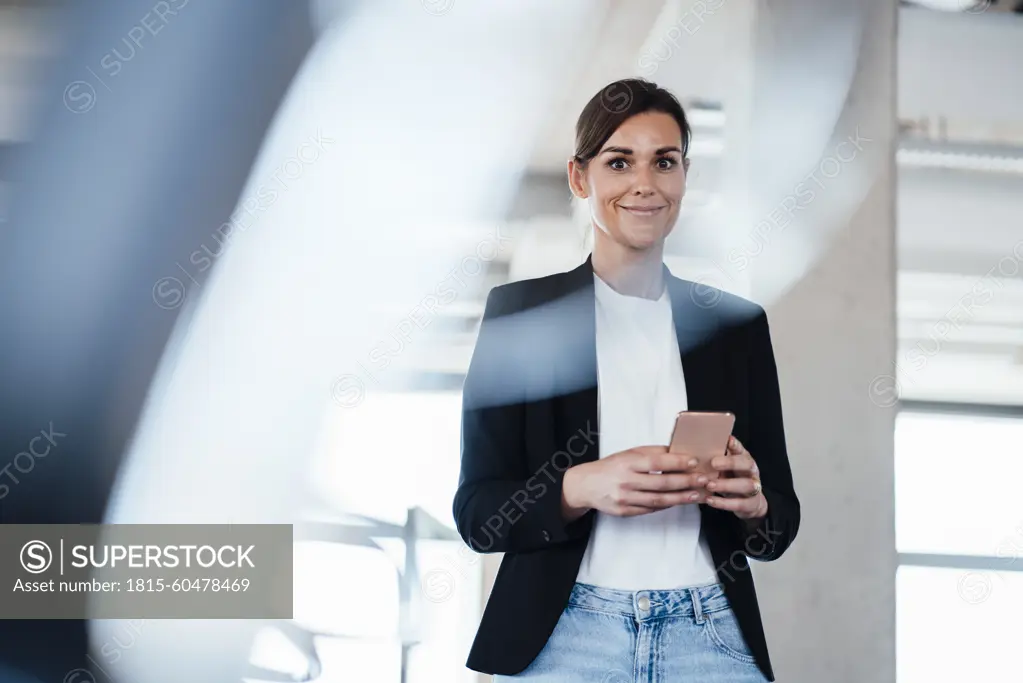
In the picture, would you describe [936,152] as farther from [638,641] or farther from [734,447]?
[638,641]

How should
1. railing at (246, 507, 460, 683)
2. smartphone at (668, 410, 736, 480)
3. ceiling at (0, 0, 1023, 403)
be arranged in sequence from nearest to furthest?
smartphone at (668, 410, 736, 480) < railing at (246, 507, 460, 683) < ceiling at (0, 0, 1023, 403)

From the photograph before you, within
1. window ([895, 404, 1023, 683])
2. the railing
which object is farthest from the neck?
window ([895, 404, 1023, 683])

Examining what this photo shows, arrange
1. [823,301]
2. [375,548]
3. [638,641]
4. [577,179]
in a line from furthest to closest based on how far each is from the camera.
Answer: [823,301] → [375,548] → [577,179] → [638,641]


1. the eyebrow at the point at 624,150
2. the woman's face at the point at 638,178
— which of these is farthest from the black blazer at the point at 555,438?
the eyebrow at the point at 624,150

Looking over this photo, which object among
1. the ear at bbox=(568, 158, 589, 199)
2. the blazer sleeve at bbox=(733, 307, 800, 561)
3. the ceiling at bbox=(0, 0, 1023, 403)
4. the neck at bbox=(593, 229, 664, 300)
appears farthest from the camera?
the ceiling at bbox=(0, 0, 1023, 403)

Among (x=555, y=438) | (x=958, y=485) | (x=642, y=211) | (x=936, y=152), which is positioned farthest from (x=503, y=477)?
(x=936, y=152)

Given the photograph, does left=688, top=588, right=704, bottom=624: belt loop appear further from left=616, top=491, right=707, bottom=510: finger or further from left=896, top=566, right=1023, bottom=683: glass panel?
left=896, top=566, right=1023, bottom=683: glass panel

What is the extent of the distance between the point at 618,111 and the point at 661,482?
69cm

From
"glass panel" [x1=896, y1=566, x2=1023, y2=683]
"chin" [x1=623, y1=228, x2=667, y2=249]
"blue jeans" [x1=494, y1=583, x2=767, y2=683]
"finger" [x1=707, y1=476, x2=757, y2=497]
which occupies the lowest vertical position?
"blue jeans" [x1=494, y1=583, x2=767, y2=683]

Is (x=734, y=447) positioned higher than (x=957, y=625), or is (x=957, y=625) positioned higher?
(x=734, y=447)

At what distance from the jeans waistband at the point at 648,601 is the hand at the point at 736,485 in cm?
13

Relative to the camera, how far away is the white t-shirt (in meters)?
1.43

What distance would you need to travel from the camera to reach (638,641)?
54.6 inches

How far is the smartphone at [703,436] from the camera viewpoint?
4.49 ft
